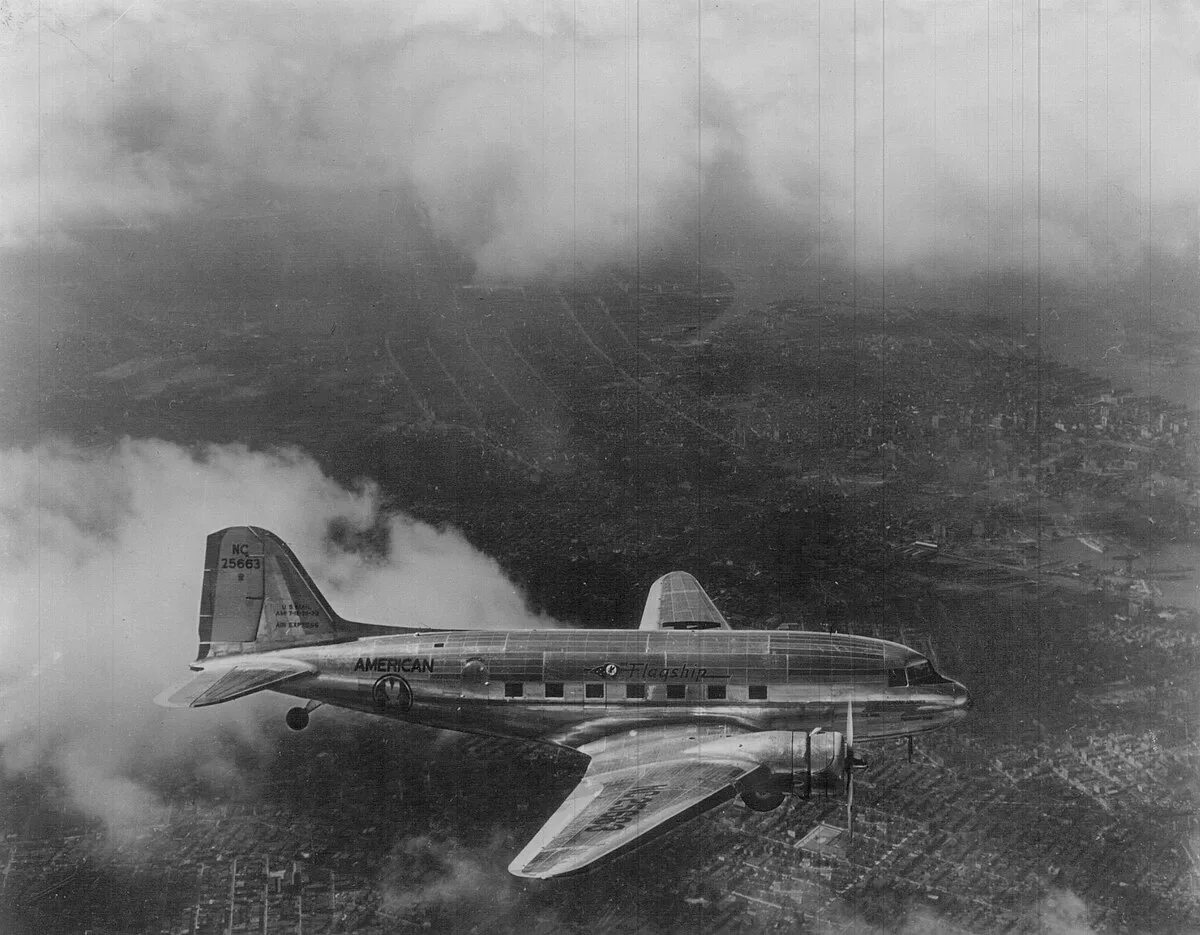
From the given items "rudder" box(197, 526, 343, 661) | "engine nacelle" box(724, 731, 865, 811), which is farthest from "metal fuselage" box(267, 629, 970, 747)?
"engine nacelle" box(724, 731, 865, 811)

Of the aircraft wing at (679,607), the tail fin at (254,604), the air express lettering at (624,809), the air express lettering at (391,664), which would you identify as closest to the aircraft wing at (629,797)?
the air express lettering at (624,809)

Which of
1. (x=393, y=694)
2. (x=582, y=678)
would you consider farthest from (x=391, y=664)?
(x=582, y=678)

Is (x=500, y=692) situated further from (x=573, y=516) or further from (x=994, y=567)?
(x=994, y=567)

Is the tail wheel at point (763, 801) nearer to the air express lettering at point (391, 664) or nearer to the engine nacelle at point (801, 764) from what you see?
the engine nacelle at point (801, 764)

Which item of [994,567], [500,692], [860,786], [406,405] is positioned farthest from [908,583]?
[406,405]

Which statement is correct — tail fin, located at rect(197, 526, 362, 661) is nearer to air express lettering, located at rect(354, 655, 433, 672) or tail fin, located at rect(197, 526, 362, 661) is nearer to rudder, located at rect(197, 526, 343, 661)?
rudder, located at rect(197, 526, 343, 661)

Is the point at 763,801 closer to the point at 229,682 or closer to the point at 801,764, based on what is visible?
the point at 801,764

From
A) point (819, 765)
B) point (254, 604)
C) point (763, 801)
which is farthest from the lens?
point (254, 604)
